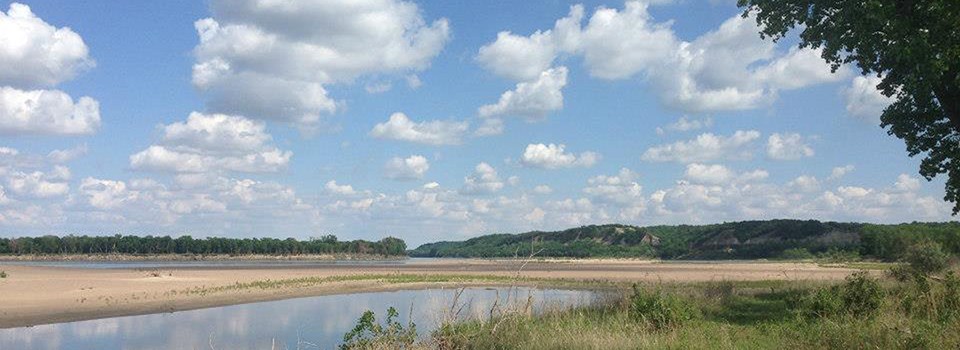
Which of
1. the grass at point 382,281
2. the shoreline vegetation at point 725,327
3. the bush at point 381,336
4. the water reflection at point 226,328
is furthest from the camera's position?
the grass at point 382,281

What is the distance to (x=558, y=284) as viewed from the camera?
183 ft

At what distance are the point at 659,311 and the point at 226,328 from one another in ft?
63.1

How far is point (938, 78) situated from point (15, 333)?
3162 cm

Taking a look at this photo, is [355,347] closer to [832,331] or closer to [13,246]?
[832,331]

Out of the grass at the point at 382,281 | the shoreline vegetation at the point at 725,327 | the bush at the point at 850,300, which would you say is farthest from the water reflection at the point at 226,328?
the grass at the point at 382,281

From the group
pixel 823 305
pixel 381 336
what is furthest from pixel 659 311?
pixel 381 336

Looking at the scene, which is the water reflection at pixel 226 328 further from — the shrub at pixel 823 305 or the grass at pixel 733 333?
the shrub at pixel 823 305

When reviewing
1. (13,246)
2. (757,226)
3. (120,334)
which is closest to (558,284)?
(120,334)

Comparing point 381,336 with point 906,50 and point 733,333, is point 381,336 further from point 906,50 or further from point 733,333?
point 906,50

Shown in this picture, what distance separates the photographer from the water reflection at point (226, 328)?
24.4 meters

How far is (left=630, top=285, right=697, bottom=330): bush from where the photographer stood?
16.7 m

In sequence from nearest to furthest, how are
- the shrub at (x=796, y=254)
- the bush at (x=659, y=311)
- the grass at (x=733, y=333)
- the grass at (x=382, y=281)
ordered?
1. the grass at (x=733, y=333)
2. the bush at (x=659, y=311)
3. the grass at (x=382, y=281)
4. the shrub at (x=796, y=254)

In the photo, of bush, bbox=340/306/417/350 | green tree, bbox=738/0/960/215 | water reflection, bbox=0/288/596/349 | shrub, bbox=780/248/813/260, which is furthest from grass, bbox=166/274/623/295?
shrub, bbox=780/248/813/260

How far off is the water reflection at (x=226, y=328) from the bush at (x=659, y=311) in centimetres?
204
